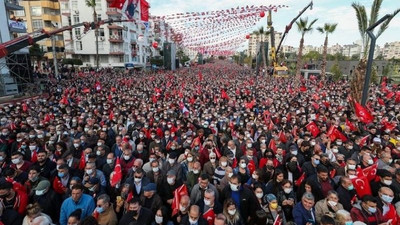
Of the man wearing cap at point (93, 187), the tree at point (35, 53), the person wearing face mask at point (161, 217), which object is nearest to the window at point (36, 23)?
the tree at point (35, 53)

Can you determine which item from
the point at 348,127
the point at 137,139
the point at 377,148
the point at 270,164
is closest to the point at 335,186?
the point at 270,164

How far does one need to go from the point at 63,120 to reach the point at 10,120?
198 centimetres

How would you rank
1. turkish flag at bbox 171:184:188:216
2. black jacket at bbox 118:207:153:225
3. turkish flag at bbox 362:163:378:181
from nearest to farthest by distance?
black jacket at bbox 118:207:153:225, turkish flag at bbox 171:184:188:216, turkish flag at bbox 362:163:378:181

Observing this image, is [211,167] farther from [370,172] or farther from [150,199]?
[370,172]

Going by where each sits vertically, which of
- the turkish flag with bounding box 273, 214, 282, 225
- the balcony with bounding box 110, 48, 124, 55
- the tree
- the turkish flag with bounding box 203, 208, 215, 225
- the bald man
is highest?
the balcony with bounding box 110, 48, 124, 55

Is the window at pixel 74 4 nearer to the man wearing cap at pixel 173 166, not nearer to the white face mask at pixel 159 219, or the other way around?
the man wearing cap at pixel 173 166

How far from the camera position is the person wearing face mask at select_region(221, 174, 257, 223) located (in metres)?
4.37

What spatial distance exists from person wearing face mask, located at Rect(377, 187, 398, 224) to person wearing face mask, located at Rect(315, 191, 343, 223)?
572 millimetres

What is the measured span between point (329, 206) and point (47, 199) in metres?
4.58

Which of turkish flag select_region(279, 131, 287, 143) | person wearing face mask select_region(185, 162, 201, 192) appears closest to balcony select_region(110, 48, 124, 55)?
turkish flag select_region(279, 131, 287, 143)

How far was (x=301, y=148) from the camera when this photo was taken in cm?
704

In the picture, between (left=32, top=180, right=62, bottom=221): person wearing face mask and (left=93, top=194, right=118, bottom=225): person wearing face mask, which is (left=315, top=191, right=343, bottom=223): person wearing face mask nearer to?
(left=93, top=194, right=118, bottom=225): person wearing face mask

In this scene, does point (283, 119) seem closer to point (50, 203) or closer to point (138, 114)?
point (138, 114)

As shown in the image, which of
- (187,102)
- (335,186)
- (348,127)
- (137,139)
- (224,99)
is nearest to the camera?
(335,186)
